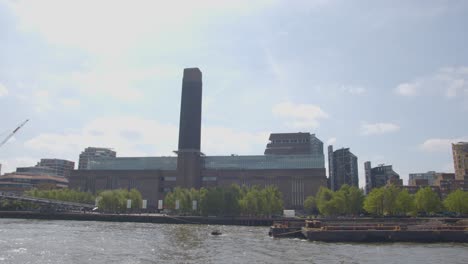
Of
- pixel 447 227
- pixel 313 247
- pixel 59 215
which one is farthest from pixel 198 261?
pixel 59 215

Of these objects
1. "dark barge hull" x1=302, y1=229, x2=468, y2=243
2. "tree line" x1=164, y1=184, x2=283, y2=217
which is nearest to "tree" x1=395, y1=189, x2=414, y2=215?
"tree line" x1=164, y1=184, x2=283, y2=217

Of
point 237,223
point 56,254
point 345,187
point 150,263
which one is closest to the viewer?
point 150,263

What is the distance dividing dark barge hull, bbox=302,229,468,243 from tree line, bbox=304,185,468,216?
157ft

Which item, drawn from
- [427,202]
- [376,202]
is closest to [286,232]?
[376,202]

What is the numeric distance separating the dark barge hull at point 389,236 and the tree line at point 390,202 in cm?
4779

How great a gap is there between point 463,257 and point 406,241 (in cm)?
2543

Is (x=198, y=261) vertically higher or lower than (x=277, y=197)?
lower

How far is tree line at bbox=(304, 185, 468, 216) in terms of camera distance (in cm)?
13200

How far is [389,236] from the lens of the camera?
8369cm

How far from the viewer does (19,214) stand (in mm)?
166125

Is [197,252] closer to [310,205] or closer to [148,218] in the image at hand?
[148,218]

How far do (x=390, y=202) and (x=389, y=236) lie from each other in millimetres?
51911

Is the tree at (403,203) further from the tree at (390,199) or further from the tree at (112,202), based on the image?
the tree at (112,202)

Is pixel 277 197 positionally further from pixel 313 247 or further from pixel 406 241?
pixel 313 247
